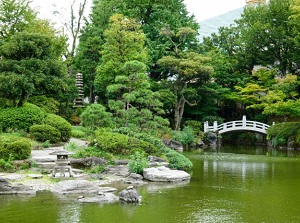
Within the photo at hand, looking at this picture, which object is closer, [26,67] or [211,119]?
[26,67]

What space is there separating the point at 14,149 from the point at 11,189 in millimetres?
3008

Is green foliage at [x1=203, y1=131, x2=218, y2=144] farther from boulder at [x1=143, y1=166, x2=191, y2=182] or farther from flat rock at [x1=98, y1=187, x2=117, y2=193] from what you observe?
flat rock at [x1=98, y1=187, x2=117, y2=193]

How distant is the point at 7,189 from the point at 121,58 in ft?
50.1

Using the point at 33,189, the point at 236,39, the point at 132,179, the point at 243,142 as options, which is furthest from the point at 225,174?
the point at 236,39

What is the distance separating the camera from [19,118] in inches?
682

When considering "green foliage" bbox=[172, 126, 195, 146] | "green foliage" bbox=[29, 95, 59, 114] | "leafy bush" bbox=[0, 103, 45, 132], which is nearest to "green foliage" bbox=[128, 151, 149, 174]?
"leafy bush" bbox=[0, 103, 45, 132]

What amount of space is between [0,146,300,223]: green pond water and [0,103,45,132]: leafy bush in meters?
7.48

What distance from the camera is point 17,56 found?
18203mm

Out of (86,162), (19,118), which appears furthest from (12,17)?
(86,162)

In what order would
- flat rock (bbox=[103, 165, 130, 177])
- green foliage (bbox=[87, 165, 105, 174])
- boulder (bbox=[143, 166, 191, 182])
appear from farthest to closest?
1. green foliage (bbox=[87, 165, 105, 174])
2. flat rock (bbox=[103, 165, 130, 177])
3. boulder (bbox=[143, 166, 191, 182])

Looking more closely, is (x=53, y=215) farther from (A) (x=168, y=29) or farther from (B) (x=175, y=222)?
(A) (x=168, y=29)

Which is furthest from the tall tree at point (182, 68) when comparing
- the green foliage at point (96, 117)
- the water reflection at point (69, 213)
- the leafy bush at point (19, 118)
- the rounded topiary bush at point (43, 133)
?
the water reflection at point (69, 213)

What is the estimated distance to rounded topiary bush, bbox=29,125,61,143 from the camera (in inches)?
647

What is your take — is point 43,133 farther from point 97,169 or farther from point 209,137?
point 209,137
